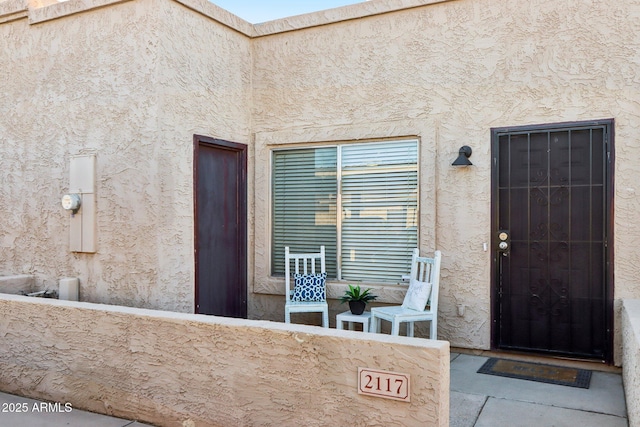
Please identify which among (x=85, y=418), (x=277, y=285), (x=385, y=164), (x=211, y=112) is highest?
(x=211, y=112)

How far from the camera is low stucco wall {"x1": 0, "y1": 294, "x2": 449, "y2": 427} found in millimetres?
3459

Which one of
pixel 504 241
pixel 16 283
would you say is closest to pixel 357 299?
pixel 504 241

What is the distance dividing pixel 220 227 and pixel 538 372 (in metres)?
4.25

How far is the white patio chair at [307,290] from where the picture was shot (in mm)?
6531

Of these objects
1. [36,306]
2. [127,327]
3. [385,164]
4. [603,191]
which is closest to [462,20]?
[385,164]

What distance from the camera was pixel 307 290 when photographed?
675 centimetres

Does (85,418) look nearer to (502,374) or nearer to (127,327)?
(127,327)

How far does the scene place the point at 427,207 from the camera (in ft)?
21.1

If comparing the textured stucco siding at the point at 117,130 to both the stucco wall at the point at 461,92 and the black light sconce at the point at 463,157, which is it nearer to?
the stucco wall at the point at 461,92

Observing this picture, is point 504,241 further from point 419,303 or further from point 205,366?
point 205,366

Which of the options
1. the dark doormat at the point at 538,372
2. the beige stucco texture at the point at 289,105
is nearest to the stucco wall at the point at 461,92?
the beige stucco texture at the point at 289,105

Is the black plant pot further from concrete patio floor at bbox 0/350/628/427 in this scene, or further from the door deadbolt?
the door deadbolt

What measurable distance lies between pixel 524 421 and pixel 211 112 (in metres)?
5.03

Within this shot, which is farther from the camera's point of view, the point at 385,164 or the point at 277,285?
the point at 277,285
